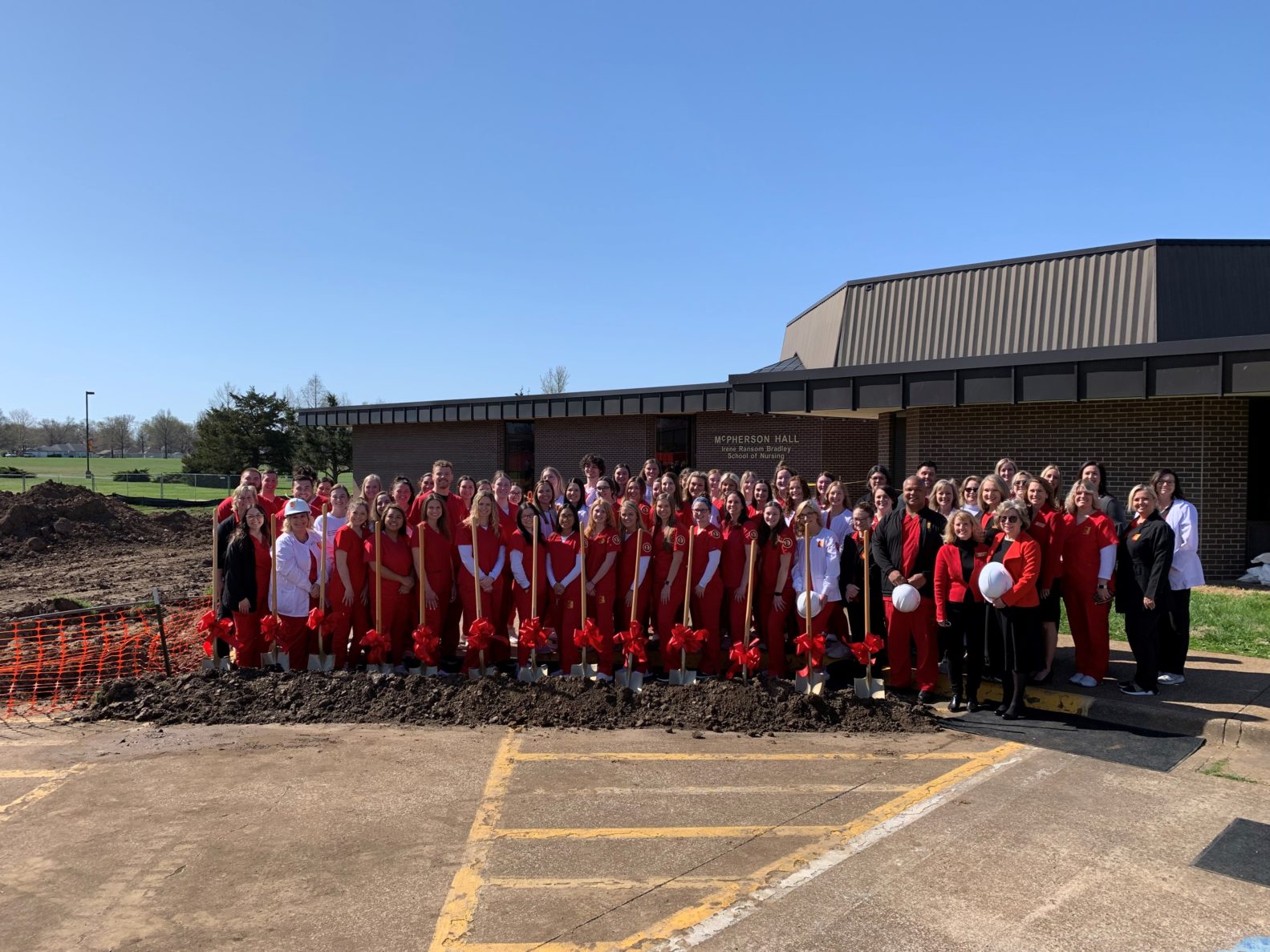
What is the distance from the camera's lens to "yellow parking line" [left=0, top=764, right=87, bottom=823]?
4980 millimetres

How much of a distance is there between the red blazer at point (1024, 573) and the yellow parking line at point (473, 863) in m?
3.69

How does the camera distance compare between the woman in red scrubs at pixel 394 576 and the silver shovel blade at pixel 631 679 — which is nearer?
the silver shovel blade at pixel 631 679

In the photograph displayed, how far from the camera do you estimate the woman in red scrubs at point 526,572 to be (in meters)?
7.66

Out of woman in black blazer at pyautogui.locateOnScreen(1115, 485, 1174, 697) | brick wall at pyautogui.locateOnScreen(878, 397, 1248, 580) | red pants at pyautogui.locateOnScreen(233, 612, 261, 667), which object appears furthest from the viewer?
brick wall at pyautogui.locateOnScreen(878, 397, 1248, 580)

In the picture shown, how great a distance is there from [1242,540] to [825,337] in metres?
8.97

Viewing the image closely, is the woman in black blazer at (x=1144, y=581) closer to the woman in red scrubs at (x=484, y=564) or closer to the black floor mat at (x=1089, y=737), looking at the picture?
the black floor mat at (x=1089, y=737)

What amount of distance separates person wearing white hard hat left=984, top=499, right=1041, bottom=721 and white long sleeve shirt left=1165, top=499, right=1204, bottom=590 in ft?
4.55

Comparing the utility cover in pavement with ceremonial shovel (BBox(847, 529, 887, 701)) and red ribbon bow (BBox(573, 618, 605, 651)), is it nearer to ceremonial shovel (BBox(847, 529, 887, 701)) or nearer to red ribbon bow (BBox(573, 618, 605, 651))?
ceremonial shovel (BBox(847, 529, 887, 701))

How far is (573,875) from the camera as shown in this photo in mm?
4148

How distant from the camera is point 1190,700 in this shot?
6.65m

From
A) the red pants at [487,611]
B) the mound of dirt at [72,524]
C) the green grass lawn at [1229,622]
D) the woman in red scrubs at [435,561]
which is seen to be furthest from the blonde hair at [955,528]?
the mound of dirt at [72,524]

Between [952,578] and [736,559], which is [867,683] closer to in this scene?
[952,578]

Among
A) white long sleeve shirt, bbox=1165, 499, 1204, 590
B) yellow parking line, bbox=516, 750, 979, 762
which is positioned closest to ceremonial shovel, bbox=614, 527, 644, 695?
yellow parking line, bbox=516, 750, 979, 762

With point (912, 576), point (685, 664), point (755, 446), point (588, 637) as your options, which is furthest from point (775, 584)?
point (755, 446)
